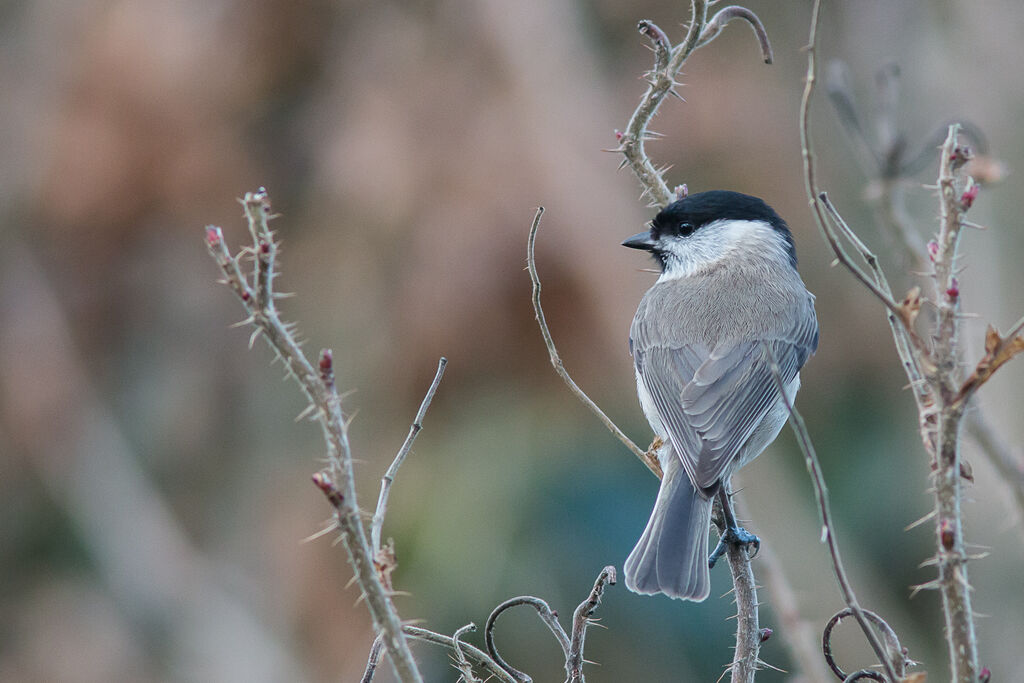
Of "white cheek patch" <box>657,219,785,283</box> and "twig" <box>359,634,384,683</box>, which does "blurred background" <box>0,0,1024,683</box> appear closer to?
"white cheek patch" <box>657,219,785,283</box>

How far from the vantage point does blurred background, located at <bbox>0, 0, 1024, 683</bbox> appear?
7098 mm

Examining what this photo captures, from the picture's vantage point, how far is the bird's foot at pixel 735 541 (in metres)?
2.26

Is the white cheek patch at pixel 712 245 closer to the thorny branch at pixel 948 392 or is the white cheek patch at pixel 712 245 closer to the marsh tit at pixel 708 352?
the marsh tit at pixel 708 352

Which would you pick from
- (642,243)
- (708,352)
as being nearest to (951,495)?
(708,352)

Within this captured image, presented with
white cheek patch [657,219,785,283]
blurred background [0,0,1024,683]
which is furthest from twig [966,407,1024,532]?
blurred background [0,0,1024,683]

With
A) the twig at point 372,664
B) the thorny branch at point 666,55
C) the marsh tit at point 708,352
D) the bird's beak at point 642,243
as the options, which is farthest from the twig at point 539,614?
the bird's beak at point 642,243

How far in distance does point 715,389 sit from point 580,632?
5.07 feet

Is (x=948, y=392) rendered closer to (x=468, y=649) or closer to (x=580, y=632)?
(x=580, y=632)

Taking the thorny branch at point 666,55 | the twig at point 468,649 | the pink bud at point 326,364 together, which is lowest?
the twig at point 468,649

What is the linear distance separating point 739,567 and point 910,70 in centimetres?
659

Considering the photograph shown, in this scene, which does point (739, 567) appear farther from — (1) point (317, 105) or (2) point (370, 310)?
(1) point (317, 105)

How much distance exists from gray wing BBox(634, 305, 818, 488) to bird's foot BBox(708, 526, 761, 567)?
20 cm

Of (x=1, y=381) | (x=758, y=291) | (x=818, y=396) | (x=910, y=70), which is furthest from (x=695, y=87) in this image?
(x=1, y=381)

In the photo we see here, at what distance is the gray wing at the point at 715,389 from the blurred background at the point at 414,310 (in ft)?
11.7
